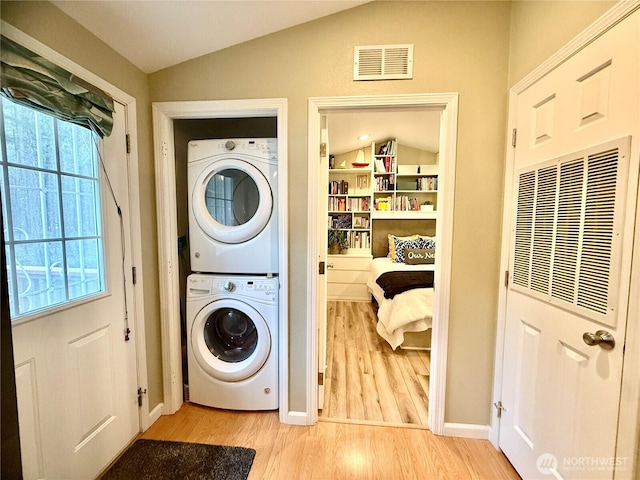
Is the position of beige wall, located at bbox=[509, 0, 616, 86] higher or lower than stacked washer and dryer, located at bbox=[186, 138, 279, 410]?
higher

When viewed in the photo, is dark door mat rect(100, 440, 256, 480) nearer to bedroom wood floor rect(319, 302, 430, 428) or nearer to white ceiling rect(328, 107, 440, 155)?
bedroom wood floor rect(319, 302, 430, 428)

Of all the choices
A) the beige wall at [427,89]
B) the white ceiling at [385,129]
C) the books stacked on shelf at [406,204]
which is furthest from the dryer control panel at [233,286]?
the books stacked on shelf at [406,204]

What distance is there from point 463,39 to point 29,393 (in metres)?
2.59

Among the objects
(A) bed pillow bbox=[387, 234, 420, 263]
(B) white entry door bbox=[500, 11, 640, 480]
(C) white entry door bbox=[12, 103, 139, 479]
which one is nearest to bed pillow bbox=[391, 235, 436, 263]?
(A) bed pillow bbox=[387, 234, 420, 263]

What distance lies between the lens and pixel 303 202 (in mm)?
1536

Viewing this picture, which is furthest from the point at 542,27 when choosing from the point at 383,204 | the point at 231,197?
the point at 383,204

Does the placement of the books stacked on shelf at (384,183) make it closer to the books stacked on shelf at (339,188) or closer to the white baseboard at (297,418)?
the books stacked on shelf at (339,188)

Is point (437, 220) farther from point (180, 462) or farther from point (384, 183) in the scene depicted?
point (384, 183)

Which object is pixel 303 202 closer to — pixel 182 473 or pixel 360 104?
pixel 360 104

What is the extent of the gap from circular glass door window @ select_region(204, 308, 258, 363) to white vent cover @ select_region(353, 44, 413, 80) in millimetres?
1684

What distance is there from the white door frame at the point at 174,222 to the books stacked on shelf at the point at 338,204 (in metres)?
2.91

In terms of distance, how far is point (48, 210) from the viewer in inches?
42.2

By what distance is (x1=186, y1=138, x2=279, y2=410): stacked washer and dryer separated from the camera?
5.33 ft

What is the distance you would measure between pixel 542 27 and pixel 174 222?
2209 mm
